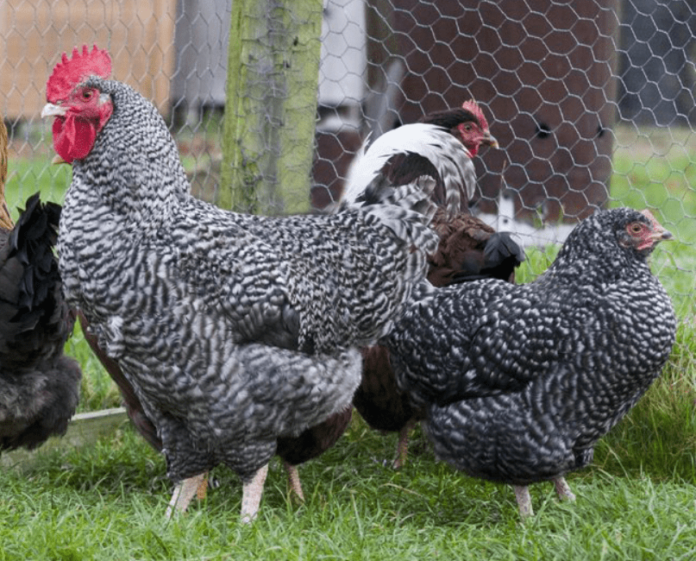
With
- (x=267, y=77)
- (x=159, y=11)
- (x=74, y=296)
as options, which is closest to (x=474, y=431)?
(x=74, y=296)

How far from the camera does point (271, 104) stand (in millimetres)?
3900

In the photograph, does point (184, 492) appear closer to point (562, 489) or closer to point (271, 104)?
point (562, 489)

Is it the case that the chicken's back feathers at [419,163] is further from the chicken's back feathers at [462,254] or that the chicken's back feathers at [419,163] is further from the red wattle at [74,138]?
the red wattle at [74,138]

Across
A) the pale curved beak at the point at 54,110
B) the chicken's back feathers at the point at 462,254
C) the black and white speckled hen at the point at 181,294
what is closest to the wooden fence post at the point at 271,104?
the chicken's back feathers at the point at 462,254

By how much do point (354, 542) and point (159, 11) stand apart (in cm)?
560

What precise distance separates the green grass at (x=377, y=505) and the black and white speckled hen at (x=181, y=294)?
11.7 inches

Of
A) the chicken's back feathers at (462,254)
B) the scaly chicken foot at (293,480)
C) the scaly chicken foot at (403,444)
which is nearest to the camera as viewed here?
the scaly chicken foot at (293,480)

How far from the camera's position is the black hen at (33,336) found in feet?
11.2

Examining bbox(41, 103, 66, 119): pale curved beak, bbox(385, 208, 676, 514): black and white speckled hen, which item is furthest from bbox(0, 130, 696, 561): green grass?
bbox(41, 103, 66, 119): pale curved beak

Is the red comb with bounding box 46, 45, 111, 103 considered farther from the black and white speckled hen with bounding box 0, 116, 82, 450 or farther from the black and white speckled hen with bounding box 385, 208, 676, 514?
the black and white speckled hen with bounding box 385, 208, 676, 514

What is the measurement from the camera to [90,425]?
4.39 metres

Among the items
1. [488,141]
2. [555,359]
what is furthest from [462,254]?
[555,359]

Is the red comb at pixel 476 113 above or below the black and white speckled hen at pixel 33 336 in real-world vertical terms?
above

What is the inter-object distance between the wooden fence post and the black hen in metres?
0.80
